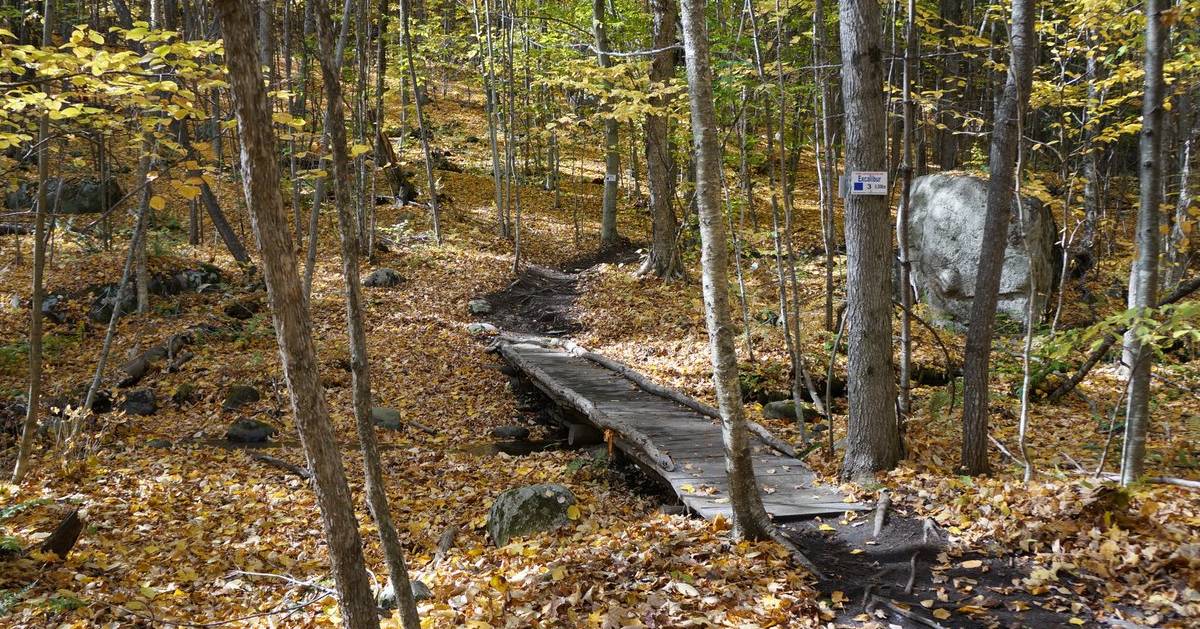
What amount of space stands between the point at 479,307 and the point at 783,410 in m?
7.69

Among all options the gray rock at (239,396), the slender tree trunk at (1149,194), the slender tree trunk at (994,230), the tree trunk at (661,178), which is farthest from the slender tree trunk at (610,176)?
the slender tree trunk at (1149,194)

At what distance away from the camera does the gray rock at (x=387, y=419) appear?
9.33m

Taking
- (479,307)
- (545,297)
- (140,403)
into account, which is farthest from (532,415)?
(545,297)

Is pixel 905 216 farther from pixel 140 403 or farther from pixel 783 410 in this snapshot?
pixel 140 403

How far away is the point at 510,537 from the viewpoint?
5781 millimetres

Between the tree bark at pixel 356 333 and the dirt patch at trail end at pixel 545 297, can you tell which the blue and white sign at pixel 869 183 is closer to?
the tree bark at pixel 356 333

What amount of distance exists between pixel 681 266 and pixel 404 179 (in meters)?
11.5

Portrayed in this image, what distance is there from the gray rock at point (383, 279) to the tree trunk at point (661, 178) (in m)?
5.52

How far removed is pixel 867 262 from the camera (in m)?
5.63

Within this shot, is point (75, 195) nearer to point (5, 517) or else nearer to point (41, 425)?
point (41, 425)

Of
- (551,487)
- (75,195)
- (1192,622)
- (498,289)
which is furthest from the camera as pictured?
(75,195)

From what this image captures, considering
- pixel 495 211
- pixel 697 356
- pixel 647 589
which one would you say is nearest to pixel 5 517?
pixel 647 589

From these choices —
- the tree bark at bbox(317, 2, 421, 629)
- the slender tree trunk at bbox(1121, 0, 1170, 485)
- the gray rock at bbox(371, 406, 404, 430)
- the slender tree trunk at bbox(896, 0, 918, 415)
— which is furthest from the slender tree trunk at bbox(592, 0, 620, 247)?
the tree bark at bbox(317, 2, 421, 629)

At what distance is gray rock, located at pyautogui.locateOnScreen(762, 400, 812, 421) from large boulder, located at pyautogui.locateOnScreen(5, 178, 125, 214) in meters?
16.6
